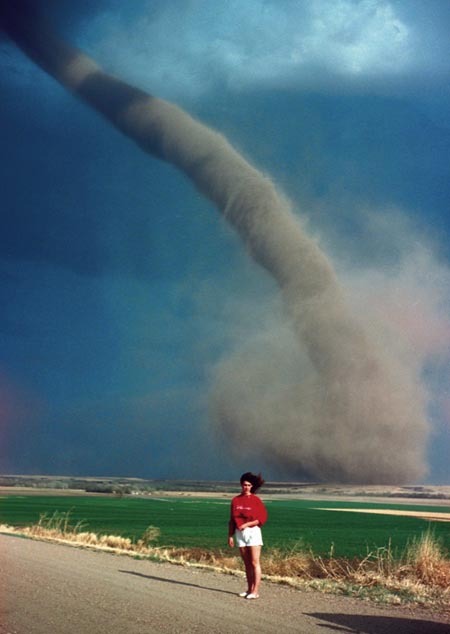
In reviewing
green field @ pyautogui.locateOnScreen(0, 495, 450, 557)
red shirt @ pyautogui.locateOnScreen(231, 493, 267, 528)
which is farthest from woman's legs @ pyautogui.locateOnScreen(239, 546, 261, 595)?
green field @ pyautogui.locateOnScreen(0, 495, 450, 557)

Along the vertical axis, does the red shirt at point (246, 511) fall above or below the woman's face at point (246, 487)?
below

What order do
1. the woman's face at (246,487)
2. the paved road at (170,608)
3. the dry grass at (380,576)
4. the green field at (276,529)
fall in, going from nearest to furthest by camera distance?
1. the paved road at (170,608)
2. the woman's face at (246,487)
3. the dry grass at (380,576)
4. the green field at (276,529)

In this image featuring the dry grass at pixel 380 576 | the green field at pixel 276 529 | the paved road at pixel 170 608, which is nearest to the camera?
the paved road at pixel 170 608

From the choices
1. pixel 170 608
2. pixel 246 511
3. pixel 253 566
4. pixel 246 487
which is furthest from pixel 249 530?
pixel 170 608

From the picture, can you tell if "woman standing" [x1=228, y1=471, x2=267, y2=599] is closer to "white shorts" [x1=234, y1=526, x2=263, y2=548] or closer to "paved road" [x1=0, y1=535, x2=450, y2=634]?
"white shorts" [x1=234, y1=526, x2=263, y2=548]

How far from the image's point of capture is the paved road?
10.9 metres

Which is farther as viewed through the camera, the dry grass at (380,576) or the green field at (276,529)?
the green field at (276,529)

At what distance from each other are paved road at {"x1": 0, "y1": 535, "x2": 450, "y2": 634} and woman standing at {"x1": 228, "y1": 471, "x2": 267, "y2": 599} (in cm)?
39

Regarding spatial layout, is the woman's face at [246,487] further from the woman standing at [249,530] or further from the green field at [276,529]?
the green field at [276,529]

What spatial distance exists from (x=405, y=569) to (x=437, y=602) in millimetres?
5391

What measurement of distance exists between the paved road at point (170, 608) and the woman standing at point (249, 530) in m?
0.39

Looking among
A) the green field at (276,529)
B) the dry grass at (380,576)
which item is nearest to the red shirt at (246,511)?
the dry grass at (380,576)

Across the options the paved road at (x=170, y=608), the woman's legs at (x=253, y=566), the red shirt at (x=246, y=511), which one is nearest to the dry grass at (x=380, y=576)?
the paved road at (x=170, y=608)

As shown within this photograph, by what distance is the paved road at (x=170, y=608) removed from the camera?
35.7 ft
